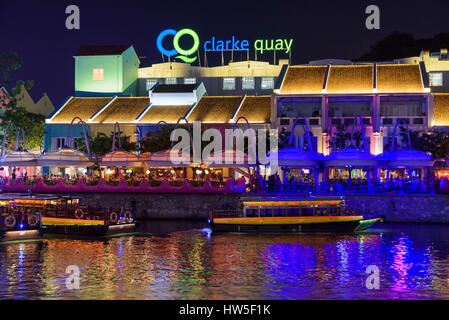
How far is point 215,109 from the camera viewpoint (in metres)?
72.7

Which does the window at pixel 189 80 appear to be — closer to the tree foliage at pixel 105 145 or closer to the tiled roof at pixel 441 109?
the tree foliage at pixel 105 145

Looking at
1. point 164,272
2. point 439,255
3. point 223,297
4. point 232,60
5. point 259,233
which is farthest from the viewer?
point 232,60

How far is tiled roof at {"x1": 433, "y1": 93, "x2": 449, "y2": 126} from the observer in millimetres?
67062

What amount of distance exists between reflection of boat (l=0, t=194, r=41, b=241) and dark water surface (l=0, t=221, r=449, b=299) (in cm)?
73

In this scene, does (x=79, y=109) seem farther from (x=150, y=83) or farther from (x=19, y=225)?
(x=19, y=225)

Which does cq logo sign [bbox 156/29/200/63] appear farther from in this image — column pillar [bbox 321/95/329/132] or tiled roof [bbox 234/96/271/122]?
column pillar [bbox 321/95/329/132]

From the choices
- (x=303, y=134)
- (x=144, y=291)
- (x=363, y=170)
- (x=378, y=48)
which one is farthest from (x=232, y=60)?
(x=144, y=291)

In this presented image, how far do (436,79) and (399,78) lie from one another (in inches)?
383

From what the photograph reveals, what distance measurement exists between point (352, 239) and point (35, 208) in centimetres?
2042

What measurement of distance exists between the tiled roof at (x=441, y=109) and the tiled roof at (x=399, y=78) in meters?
3.26

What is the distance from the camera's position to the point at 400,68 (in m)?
72.4

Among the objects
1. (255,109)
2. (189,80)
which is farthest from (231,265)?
(189,80)

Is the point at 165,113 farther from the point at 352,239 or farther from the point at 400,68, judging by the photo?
the point at 352,239

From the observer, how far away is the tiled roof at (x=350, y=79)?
6794 cm
